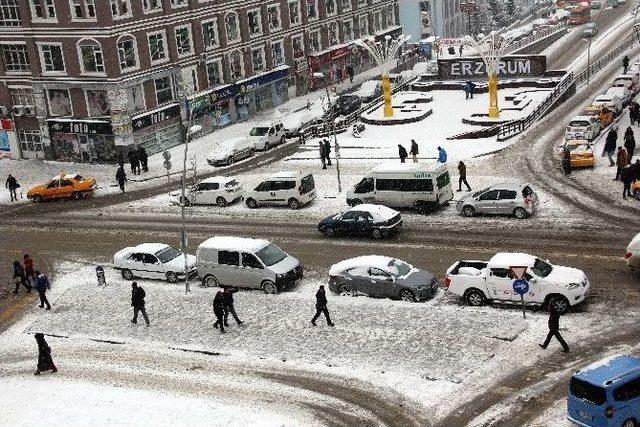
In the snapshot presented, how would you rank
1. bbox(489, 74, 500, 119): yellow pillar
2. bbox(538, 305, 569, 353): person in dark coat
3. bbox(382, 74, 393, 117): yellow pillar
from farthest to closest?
bbox(382, 74, 393, 117): yellow pillar → bbox(489, 74, 500, 119): yellow pillar → bbox(538, 305, 569, 353): person in dark coat

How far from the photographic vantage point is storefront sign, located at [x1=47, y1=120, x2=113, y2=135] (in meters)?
59.1

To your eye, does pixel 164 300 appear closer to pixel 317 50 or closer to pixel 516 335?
pixel 516 335

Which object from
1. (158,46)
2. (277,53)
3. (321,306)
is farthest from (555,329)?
(277,53)

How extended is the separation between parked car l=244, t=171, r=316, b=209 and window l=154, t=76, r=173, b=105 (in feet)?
68.8

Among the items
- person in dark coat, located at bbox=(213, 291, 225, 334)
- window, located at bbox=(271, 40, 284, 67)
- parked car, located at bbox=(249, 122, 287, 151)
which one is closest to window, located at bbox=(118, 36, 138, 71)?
parked car, located at bbox=(249, 122, 287, 151)

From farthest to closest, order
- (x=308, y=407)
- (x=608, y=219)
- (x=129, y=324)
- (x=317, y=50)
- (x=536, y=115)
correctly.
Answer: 1. (x=317, y=50)
2. (x=536, y=115)
3. (x=608, y=219)
4. (x=129, y=324)
5. (x=308, y=407)

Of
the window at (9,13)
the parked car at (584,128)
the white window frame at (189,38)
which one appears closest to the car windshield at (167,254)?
the parked car at (584,128)

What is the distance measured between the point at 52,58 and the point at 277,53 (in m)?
23.0

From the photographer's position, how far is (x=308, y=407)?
78.2 feet

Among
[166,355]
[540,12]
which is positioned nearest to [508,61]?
[166,355]

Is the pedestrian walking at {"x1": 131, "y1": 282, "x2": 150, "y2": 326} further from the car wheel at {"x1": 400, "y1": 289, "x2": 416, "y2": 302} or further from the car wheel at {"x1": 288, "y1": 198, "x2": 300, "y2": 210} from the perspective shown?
the car wheel at {"x1": 288, "y1": 198, "x2": 300, "y2": 210}

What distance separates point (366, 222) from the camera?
37.1 meters

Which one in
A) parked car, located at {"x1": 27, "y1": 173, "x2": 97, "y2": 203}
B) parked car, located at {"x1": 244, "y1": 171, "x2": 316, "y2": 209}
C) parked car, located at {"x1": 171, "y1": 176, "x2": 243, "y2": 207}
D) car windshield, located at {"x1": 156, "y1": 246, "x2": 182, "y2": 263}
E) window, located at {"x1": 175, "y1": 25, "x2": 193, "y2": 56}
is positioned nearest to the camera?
car windshield, located at {"x1": 156, "y1": 246, "x2": 182, "y2": 263}

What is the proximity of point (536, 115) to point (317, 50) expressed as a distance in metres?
31.6
